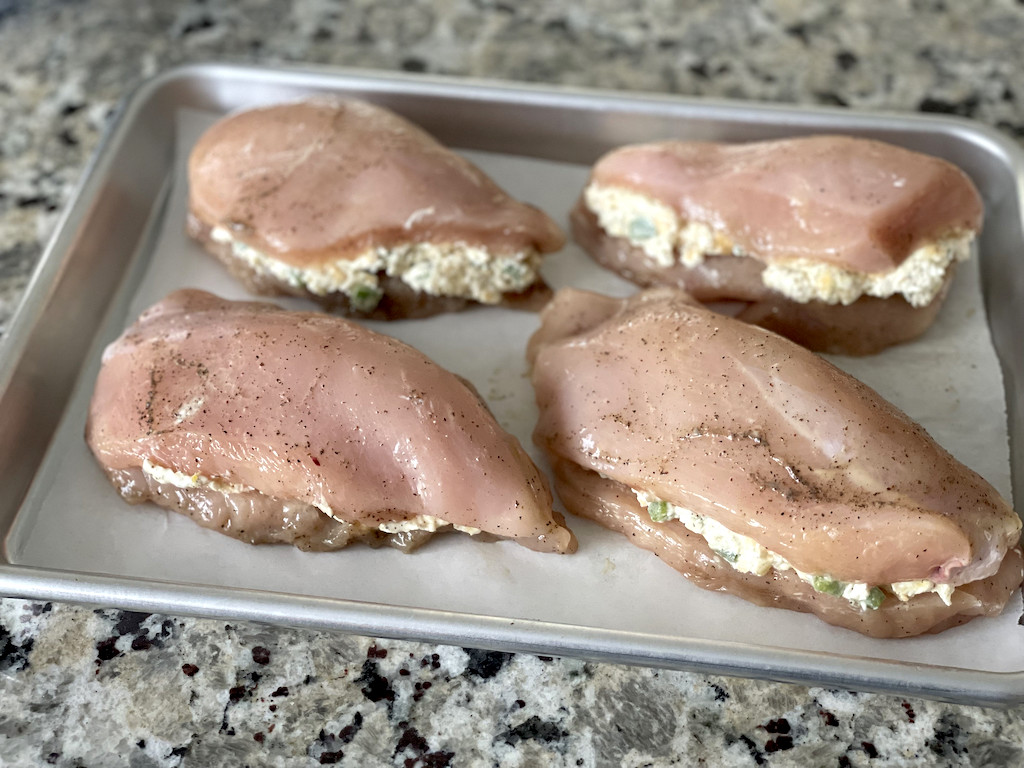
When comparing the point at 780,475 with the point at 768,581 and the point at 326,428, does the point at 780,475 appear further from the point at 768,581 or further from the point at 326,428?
the point at 326,428

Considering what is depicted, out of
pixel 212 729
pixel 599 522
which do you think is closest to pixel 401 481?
pixel 599 522

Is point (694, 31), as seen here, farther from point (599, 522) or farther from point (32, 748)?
point (32, 748)

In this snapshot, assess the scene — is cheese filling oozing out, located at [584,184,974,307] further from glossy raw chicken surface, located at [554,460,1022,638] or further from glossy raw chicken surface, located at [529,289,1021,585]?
glossy raw chicken surface, located at [554,460,1022,638]

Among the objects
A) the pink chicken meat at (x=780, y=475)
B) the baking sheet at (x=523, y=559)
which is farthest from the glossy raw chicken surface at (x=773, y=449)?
the baking sheet at (x=523, y=559)

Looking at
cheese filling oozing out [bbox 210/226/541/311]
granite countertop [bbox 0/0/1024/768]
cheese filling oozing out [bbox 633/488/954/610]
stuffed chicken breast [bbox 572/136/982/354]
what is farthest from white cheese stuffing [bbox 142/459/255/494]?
stuffed chicken breast [bbox 572/136/982/354]

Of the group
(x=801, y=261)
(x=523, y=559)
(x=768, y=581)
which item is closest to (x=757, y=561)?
(x=768, y=581)

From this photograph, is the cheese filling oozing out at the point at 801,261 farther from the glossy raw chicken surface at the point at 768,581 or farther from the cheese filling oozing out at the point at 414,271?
the glossy raw chicken surface at the point at 768,581
